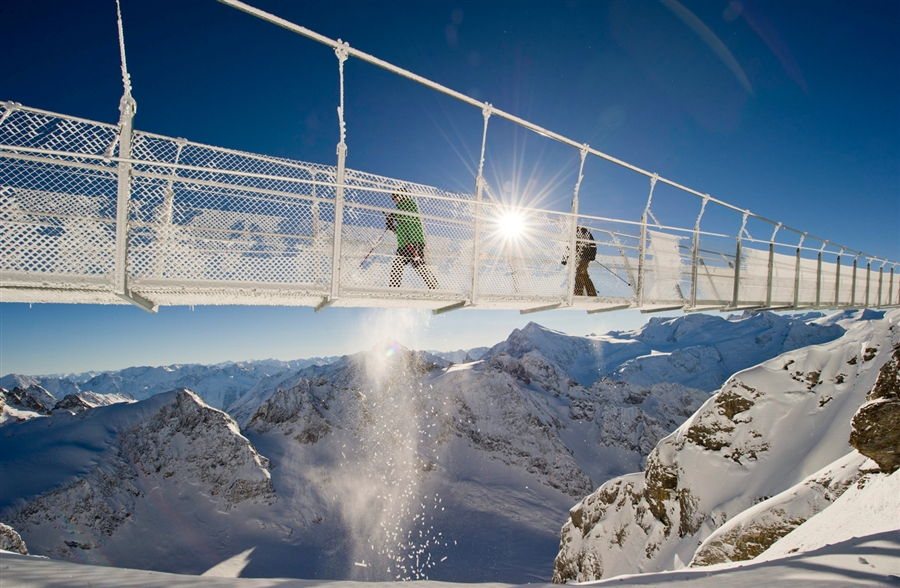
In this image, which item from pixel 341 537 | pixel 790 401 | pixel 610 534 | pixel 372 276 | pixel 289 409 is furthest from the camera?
pixel 289 409

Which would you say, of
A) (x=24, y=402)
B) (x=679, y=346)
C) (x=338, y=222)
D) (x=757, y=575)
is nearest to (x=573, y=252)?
(x=338, y=222)

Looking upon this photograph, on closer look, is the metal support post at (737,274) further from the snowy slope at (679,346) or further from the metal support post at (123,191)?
the snowy slope at (679,346)

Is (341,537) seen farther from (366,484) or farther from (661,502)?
(661,502)

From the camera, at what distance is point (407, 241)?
21.4 feet

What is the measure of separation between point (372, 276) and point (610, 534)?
57.1 ft

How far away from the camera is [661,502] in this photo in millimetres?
15188

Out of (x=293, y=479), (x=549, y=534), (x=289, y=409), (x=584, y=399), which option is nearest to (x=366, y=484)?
(x=293, y=479)

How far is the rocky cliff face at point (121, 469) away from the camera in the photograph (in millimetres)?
36375

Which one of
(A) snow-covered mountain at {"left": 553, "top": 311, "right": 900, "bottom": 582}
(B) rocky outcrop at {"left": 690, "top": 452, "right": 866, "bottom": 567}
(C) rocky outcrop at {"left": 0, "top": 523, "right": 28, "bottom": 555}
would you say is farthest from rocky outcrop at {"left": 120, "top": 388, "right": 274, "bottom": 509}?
(B) rocky outcrop at {"left": 690, "top": 452, "right": 866, "bottom": 567}

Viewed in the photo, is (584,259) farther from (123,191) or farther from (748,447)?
(748,447)

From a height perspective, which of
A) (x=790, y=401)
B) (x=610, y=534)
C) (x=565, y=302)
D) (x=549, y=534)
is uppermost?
(x=565, y=302)

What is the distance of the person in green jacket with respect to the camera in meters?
6.41

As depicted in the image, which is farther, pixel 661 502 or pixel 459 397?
pixel 459 397

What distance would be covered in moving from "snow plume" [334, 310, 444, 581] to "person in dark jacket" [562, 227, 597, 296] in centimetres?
4145
